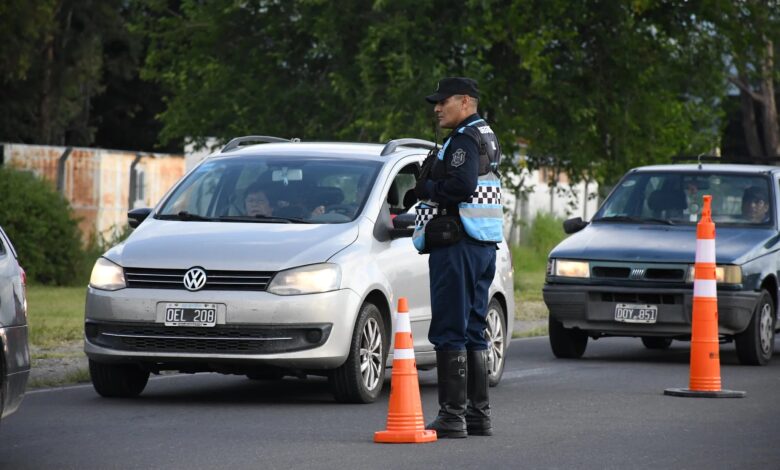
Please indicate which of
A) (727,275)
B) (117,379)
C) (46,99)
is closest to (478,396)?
(117,379)

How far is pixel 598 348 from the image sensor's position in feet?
58.9

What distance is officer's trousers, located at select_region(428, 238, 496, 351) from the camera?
950 cm

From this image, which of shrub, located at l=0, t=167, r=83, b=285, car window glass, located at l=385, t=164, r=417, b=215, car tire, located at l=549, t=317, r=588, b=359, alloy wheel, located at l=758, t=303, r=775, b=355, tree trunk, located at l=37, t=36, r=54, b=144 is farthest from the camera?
tree trunk, located at l=37, t=36, r=54, b=144

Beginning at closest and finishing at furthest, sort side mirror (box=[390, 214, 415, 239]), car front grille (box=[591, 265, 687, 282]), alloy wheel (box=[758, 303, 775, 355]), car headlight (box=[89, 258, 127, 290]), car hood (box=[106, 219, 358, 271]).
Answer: car hood (box=[106, 219, 358, 271]) → car headlight (box=[89, 258, 127, 290]) → side mirror (box=[390, 214, 415, 239]) → car front grille (box=[591, 265, 687, 282]) → alloy wheel (box=[758, 303, 775, 355])

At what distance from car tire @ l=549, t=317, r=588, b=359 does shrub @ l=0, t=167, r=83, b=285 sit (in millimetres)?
12971

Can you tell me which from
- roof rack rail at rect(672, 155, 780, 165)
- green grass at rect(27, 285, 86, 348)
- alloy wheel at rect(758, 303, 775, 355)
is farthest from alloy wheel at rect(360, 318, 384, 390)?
roof rack rail at rect(672, 155, 780, 165)

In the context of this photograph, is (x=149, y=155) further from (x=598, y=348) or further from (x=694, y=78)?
(x=598, y=348)

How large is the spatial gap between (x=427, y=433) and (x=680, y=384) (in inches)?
180

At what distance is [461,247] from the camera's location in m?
9.55

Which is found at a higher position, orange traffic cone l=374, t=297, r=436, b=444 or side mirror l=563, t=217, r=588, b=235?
side mirror l=563, t=217, r=588, b=235

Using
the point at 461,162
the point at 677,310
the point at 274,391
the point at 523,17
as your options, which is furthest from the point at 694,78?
the point at 461,162

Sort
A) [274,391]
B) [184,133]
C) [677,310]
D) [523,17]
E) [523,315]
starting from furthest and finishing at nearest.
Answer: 1. [184,133]
2. [523,17]
3. [523,315]
4. [677,310]
5. [274,391]

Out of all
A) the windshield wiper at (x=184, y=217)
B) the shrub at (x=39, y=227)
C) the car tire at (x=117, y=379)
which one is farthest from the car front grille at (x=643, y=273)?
the shrub at (x=39, y=227)

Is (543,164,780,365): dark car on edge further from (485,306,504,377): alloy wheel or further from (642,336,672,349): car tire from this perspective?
(485,306,504,377): alloy wheel
